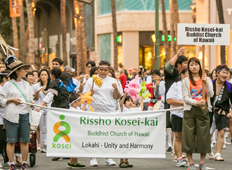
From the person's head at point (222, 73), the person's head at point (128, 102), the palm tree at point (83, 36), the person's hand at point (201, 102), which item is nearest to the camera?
the person's hand at point (201, 102)

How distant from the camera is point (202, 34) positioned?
396 inches

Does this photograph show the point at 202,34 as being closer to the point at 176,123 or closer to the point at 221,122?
the point at 176,123

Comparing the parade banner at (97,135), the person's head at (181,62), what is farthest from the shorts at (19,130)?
the person's head at (181,62)

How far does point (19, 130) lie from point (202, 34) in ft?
12.5

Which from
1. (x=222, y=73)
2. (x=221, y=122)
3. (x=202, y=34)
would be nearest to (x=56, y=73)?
(x=202, y=34)

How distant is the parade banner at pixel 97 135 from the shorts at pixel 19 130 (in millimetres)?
417

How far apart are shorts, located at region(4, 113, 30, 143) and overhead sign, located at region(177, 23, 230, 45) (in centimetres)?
316

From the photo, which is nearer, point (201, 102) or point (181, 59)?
point (201, 102)

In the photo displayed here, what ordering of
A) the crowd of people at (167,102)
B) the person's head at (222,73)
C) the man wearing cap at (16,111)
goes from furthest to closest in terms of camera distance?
the person's head at (222,73) < the man wearing cap at (16,111) < the crowd of people at (167,102)

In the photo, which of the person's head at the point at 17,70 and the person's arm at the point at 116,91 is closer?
the person's head at the point at 17,70

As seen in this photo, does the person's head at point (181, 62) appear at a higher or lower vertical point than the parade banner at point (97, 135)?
higher

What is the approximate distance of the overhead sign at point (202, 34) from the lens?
32.5ft

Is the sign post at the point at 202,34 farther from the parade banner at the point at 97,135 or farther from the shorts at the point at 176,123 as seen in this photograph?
the parade banner at the point at 97,135

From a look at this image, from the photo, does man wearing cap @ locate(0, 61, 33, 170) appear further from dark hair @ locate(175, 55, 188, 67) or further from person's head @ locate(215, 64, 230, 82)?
person's head @ locate(215, 64, 230, 82)
